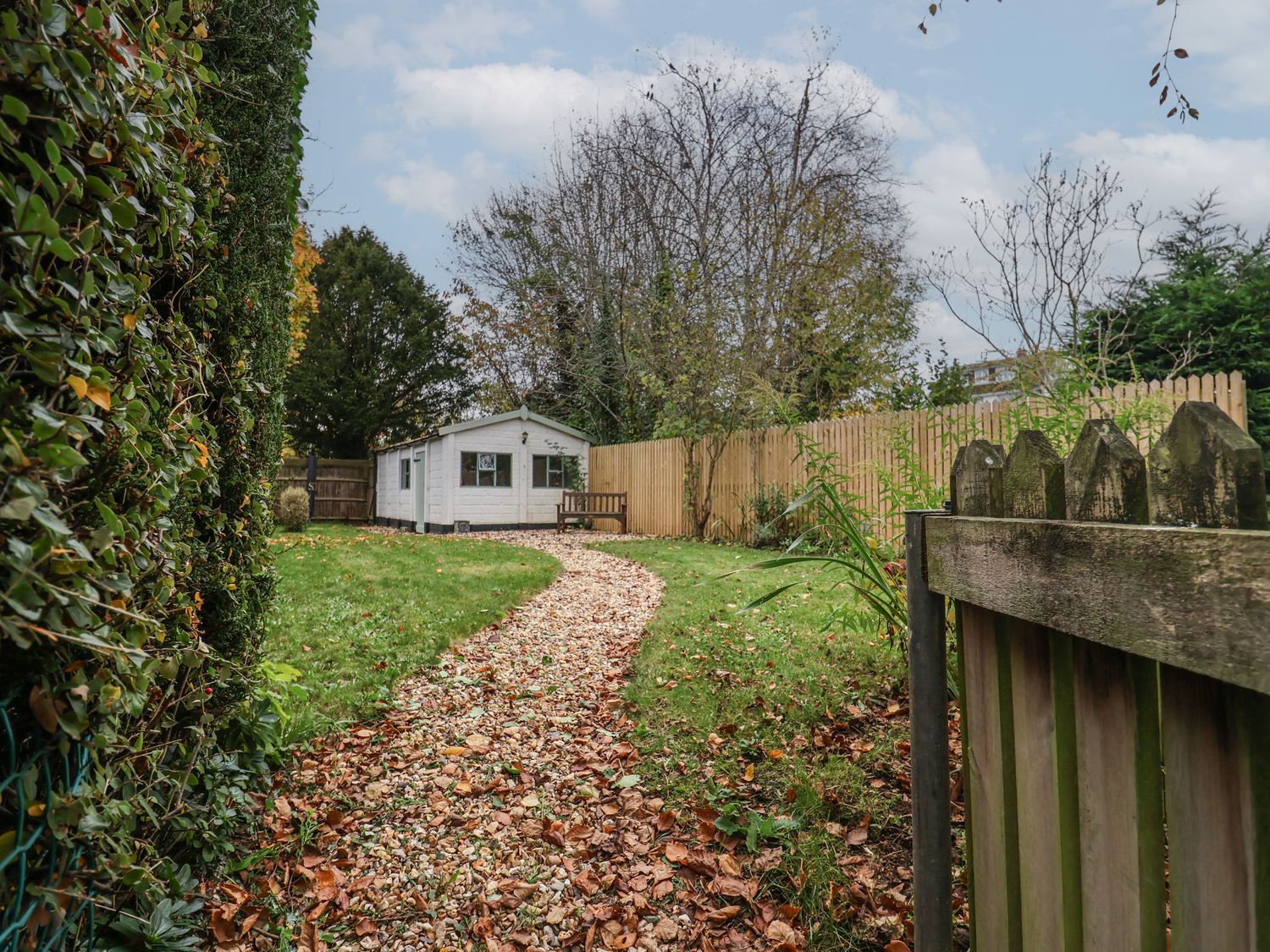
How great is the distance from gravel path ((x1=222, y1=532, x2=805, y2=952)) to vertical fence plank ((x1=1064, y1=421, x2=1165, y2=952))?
4.05 ft

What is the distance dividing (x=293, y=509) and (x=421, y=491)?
391 centimetres

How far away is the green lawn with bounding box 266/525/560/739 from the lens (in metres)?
4.18

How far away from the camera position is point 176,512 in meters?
2.14

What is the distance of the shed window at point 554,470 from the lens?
19.1 m

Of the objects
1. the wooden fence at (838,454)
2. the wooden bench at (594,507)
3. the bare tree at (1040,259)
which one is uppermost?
the bare tree at (1040,259)

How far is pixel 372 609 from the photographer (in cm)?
615

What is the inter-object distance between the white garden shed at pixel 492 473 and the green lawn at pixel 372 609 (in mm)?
6967

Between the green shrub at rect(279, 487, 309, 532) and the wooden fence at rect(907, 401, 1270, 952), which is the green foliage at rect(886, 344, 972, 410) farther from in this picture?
the green shrub at rect(279, 487, 309, 532)

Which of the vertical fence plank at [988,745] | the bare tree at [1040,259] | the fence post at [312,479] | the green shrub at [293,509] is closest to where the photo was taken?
the vertical fence plank at [988,745]

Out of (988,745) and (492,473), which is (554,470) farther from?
(988,745)

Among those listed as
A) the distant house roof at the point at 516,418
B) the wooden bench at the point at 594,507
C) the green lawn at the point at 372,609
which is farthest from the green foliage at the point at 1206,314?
the distant house roof at the point at 516,418

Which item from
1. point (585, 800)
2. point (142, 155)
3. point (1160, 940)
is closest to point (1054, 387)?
point (1160, 940)

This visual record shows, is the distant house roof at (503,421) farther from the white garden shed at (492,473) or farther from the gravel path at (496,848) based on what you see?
the gravel path at (496,848)

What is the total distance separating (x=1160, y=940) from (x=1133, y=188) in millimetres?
11119
